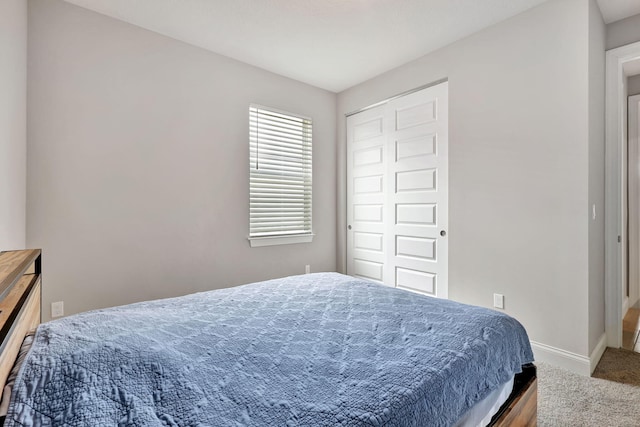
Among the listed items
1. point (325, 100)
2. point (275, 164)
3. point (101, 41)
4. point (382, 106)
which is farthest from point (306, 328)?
point (325, 100)

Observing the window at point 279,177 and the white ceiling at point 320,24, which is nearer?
the white ceiling at point 320,24

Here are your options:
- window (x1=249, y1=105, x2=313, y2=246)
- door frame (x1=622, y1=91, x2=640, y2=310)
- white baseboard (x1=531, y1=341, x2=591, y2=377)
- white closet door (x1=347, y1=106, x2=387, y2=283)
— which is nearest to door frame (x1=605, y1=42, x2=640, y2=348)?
white baseboard (x1=531, y1=341, x2=591, y2=377)

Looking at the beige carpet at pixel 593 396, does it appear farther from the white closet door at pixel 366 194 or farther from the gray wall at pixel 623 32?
the gray wall at pixel 623 32

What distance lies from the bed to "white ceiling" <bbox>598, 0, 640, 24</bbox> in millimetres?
2534

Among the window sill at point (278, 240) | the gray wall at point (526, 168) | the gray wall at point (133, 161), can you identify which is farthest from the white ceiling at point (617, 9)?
the window sill at point (278, 240)

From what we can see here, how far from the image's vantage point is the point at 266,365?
1.00m

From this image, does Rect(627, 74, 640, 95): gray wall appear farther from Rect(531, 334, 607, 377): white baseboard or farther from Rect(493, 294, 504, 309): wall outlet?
Rect(493, 294, 504, 309): wall outlet

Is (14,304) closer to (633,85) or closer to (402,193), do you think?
(402,193)

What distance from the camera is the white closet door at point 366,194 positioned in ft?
11.7

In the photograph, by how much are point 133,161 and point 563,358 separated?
365 cm

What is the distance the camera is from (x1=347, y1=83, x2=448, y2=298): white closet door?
2980mm

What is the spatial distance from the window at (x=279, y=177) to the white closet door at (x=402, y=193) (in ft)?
2.07

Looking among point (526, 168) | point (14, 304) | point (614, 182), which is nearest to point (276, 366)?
point (14, 304)

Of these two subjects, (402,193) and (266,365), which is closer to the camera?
(266,365)
